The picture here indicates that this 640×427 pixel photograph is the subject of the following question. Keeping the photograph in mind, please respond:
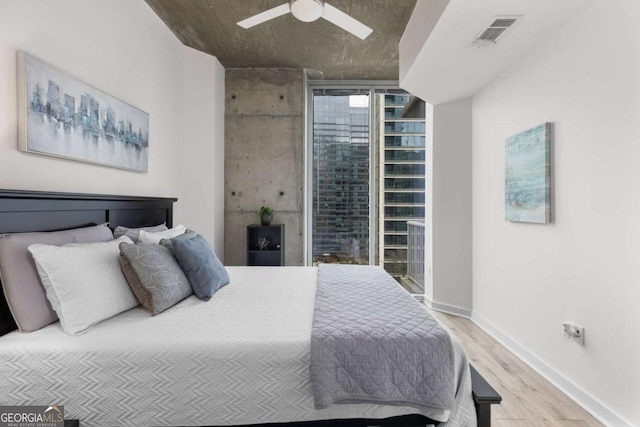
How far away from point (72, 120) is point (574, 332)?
3.32 metres

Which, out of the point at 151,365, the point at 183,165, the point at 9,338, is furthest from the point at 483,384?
the point at 183,165

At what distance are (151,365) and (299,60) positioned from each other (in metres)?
3.68

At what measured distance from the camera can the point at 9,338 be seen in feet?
4.90

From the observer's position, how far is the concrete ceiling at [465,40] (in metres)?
2.09

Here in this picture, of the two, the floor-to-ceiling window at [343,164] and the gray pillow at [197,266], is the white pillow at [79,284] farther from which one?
the floor-to-ceiling window at [343,164]

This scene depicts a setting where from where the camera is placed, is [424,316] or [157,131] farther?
[157,131]

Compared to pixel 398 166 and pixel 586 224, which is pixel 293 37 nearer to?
pixel 398 166

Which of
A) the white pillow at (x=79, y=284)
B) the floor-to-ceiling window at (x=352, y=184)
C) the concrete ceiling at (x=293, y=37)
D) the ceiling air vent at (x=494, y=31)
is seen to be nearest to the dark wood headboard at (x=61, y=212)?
the white pillow at (x=79, y=284)

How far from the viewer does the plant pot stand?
4203 millimetres

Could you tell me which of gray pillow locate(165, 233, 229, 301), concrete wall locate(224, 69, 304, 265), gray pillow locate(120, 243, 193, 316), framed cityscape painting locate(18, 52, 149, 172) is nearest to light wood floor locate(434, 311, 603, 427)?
gray pillow locate(165, 233, 229, 301)

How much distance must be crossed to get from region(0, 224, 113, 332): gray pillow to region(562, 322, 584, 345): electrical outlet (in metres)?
2.86

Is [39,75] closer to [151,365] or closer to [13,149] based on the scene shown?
[13,149]

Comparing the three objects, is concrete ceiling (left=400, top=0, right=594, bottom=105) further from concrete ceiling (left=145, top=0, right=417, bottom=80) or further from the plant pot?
the plant pot

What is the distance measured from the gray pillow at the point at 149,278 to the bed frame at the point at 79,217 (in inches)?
17.4
